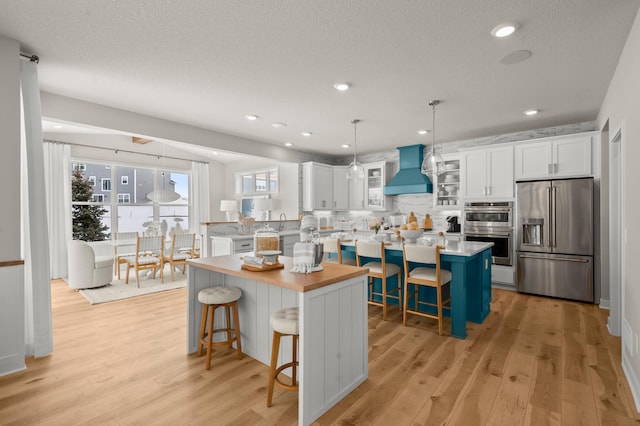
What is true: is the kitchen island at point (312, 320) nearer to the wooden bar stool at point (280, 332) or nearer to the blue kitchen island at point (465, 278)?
the wooden bar stool at point (280, 332)

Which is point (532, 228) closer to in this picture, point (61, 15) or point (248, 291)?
point (248, 291)

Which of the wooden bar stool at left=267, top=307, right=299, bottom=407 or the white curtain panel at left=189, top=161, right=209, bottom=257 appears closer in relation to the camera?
the wooden bar stool at left=267, top=307, right=299, bottom=407

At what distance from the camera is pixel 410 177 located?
6266 millimetres

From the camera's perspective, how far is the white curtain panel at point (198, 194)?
8242mm

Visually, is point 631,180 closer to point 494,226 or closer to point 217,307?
point 494,226

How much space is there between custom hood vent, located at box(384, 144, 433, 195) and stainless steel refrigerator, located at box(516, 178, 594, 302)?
65.6 inches

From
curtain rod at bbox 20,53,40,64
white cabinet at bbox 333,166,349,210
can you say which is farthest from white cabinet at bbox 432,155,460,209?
curtain rod at bbox 20,53,40,64

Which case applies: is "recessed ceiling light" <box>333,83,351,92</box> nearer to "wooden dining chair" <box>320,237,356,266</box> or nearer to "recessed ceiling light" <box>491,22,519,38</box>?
"recessed ceiling light" <box>491,22,519,38</box>

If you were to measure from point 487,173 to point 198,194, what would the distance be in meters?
6.60

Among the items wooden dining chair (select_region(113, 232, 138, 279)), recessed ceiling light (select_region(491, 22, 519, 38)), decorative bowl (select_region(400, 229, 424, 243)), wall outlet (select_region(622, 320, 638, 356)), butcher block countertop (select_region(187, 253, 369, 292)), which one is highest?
recessed ceiling light (select_region(491, 22, 519, 38))

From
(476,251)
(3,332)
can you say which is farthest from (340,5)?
(3,332)

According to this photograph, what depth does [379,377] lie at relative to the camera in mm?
2402

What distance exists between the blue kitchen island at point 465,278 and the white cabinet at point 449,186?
87.1 inches

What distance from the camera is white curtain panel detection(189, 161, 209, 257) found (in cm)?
824
